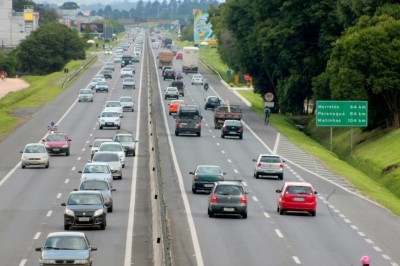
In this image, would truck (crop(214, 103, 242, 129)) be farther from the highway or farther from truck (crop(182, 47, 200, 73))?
truck (crop(182, 47, 200, 73))

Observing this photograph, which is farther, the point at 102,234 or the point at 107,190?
the point at 107,190

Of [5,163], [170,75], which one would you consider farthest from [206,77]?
[5,163]

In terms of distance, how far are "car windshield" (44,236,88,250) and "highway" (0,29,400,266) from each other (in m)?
2.13

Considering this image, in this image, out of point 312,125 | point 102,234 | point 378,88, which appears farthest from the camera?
point 312,125

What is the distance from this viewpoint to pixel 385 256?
39.9 metres

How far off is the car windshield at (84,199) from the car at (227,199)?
19.5 feet

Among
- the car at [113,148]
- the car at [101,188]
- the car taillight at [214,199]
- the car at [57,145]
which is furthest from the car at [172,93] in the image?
the car taillight at [214,199]

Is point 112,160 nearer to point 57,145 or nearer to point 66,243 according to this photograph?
point 57,145

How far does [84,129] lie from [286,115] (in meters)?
31.4

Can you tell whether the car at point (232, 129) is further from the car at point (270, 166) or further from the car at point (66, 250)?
the car at point (66, 250)

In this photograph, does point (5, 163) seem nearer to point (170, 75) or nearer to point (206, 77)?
point (170, 75)

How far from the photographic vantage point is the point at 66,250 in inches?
1286

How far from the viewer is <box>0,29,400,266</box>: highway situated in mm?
39000

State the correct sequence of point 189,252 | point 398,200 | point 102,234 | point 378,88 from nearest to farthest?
point 189,252
point 102,234
point 398,200
point 378,88
